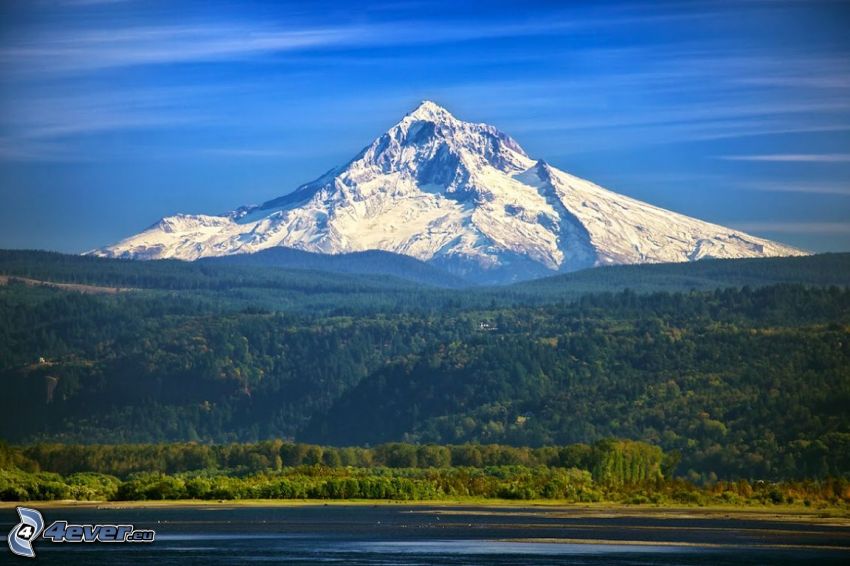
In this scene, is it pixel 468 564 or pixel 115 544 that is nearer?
pixel 468 564

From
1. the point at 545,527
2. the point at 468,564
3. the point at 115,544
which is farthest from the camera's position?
the point at 545,527

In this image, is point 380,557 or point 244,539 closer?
point 380,557

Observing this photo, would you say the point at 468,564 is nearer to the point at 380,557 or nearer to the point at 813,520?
the point at 380,557

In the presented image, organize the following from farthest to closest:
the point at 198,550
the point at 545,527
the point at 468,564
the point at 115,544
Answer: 1. the point at 545,527
2. the point at 115,544
3. the point at 198,550
4. the point at 468,564

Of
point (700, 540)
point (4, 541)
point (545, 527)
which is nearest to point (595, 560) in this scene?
point (700, 540)

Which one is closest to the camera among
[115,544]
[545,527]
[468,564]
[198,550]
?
[468,564]

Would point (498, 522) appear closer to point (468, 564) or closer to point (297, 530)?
point (297, 530)

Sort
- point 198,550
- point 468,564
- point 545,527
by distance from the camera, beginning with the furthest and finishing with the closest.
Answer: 1. point 545,527
2. point 198,550
3. point 468,564

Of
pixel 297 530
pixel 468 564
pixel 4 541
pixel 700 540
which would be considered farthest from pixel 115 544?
pixel 700 540
